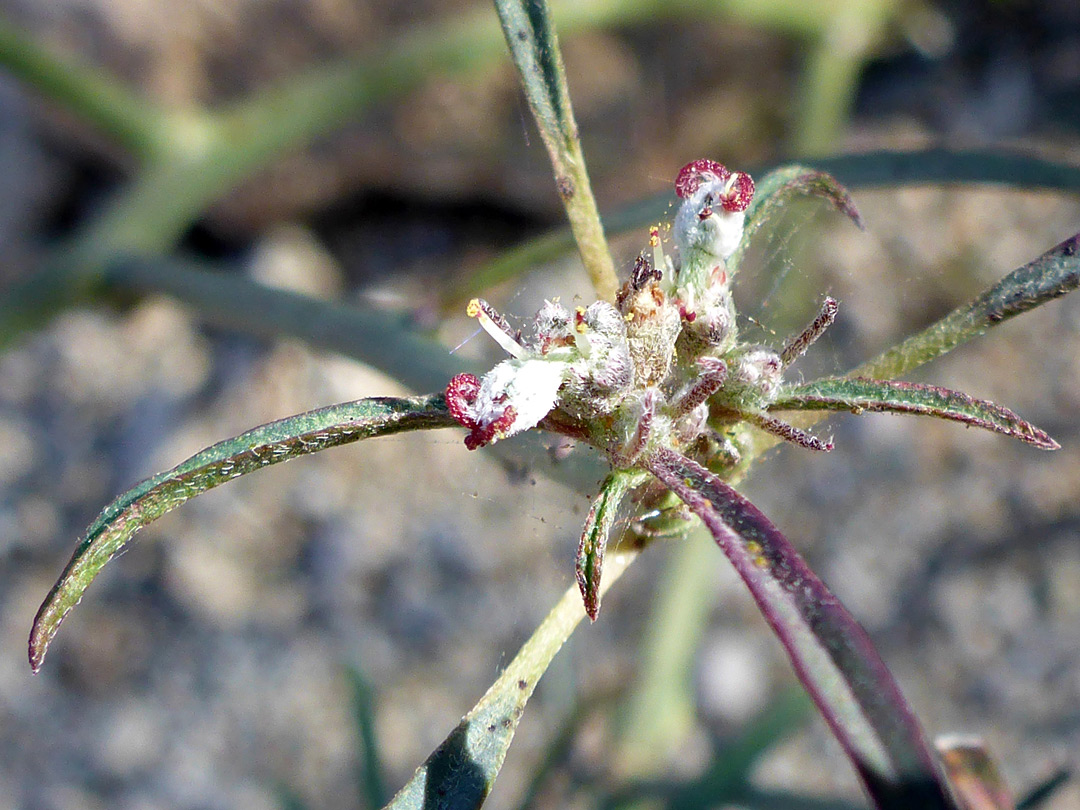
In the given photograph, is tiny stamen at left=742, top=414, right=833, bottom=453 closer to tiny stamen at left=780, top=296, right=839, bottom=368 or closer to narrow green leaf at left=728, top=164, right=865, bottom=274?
tiny stamen at left=780, top=296, right=839, bottom=368

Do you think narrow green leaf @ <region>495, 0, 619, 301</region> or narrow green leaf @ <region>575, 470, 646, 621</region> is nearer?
narrow green leaf @ <region>575, 470, 646, 621</region>

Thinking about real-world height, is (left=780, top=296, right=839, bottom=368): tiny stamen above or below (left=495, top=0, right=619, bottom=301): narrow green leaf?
below

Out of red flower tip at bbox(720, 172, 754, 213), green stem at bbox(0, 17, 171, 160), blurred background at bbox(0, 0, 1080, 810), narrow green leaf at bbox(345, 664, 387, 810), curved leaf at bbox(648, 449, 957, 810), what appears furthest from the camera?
blurred background at bbox(0, 0, 1080, 810)

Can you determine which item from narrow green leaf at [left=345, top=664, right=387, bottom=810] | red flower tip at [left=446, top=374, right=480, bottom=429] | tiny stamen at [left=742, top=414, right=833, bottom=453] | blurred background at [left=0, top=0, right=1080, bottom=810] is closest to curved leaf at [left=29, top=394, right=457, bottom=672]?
red flower tip at [left=446, top=374, right=480, bottom=429]

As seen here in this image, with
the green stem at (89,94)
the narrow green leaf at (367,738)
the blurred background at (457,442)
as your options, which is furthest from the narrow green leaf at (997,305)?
the green stem at (89,94)

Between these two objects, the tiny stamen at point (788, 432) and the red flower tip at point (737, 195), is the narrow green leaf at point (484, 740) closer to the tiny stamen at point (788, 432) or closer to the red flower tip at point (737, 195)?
the tiny stamen at point (788, 432)

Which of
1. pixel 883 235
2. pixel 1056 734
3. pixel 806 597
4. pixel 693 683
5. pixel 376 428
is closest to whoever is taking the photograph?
pixel 806 597

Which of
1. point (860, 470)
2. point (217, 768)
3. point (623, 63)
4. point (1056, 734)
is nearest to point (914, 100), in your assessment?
point (623, 63)

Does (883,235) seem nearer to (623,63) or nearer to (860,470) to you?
(860,470)
